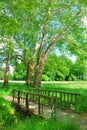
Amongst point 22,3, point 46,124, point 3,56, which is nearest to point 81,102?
point 46,124

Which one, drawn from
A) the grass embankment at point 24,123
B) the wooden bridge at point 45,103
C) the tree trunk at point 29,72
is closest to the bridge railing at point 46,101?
the wooden bridge at point 45,103

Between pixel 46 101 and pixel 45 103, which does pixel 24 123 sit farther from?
pixel 46 101

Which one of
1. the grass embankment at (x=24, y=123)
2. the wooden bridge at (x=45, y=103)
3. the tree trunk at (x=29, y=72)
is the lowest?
the grass embankment at (x=24, y=123)

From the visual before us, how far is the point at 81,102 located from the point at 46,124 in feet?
20.6

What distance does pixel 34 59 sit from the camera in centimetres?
3231

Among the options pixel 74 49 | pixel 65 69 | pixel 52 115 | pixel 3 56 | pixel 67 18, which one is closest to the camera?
pixel 52 115

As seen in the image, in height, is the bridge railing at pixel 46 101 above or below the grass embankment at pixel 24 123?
above

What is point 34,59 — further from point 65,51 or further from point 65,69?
point 65,69

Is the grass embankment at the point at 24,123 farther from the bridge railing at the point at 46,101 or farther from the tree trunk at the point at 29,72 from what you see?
the tree trunk at the point at 29,72

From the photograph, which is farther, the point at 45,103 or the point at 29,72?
the point at 29,72

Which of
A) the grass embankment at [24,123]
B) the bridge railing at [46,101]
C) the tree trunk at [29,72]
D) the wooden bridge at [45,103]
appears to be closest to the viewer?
the grass embankment at [24,123]

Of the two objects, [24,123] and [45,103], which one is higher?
[45,103]

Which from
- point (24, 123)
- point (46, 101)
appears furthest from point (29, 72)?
point (24, 123)

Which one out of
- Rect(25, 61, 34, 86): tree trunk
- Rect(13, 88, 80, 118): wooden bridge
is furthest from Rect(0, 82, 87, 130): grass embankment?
Rect(25, 61, 34, 86): tree trunk
